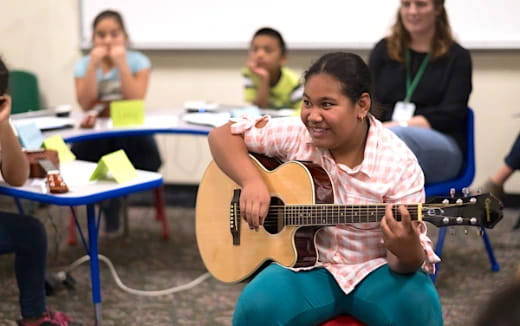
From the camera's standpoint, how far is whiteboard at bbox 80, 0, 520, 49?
12.6 ft

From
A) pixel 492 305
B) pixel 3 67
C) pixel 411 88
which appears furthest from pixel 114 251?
pixel 492 305

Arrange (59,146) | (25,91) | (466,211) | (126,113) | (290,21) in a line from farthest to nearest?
1. (25,91)
2. (290,21)
3. (126,113)
4. (59,146)
5. (466,211)

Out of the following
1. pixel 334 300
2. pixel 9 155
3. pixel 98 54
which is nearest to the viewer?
pixel 334 300

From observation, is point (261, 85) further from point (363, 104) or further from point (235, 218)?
point (363, 104)

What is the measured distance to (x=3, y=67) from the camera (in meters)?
2.26

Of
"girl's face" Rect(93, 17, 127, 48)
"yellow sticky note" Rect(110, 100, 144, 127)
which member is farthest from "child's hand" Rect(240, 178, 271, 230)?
"girl's face" Rect(93, 17, 127, 48)

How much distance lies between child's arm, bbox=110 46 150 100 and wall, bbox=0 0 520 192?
0.87 meters

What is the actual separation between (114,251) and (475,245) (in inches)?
71.5

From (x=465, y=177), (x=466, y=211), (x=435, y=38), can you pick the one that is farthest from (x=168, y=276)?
(x=466, y=211)

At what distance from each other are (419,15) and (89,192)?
5.21 feet

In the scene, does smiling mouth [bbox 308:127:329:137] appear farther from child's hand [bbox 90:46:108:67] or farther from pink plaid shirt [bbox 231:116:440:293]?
child's hand [bbox 90:46:108:67]

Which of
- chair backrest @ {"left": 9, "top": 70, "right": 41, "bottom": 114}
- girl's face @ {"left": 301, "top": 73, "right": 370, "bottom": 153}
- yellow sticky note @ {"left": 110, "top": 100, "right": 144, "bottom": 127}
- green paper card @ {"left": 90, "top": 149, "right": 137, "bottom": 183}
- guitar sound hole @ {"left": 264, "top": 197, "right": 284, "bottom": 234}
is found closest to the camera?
girl's face @ {"left": 301, "top": 73, "right": 370, "bottom": 153}

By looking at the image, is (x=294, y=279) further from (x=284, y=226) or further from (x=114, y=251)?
(x=114, y=251)

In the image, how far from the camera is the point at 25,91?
4309mm
